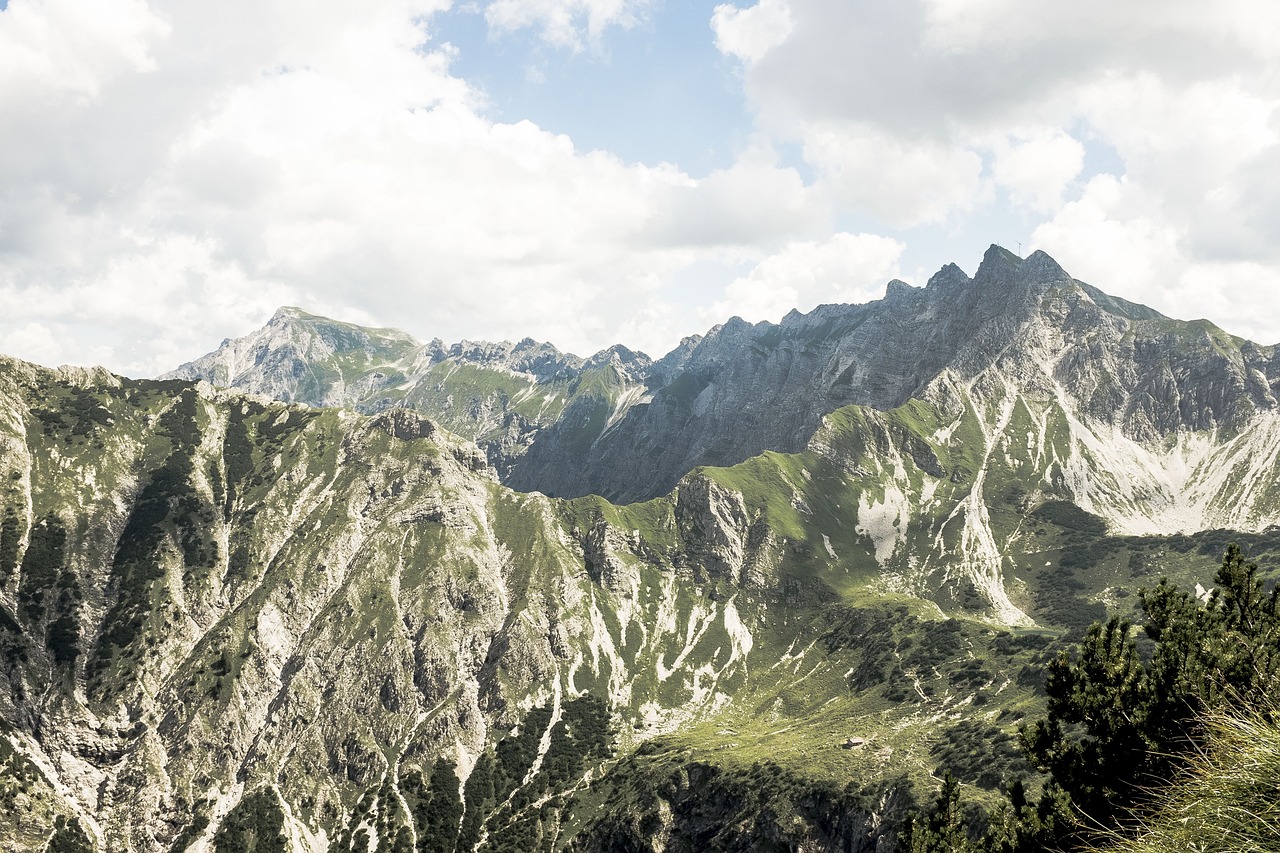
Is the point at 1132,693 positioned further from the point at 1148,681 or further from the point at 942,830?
the point at 942,830

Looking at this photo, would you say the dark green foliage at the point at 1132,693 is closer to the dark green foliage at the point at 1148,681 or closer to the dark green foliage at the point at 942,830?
the dark green foliage at the point at 1148,681

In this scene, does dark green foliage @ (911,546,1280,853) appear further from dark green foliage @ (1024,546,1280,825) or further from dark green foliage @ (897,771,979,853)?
dark green foliage @ (897,771,979,853)

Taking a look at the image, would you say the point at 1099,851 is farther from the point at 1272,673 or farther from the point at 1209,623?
the point at 1209,623

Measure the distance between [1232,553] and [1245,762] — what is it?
43766mm

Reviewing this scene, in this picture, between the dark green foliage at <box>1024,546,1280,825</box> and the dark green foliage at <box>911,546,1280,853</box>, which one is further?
the dark green foliage at <box>911,546,1280,853</box>

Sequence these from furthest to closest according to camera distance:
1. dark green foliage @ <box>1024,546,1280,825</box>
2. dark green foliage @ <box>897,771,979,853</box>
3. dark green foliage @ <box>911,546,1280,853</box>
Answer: dark green foliage @ <box>897,771,979,853</box>
dark green foliage @ <box>911,546,1280,853</box>
dark green foliage @ <box>1024,546,1280,825</box>

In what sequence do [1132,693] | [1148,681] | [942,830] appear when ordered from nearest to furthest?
[1148,681]
[1132,693]
[942,830]

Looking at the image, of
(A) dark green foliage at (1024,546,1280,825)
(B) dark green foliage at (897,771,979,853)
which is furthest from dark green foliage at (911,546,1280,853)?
(B) dark green foliage at (897,771,979,853)

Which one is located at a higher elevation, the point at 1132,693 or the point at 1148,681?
the point at 1148,681

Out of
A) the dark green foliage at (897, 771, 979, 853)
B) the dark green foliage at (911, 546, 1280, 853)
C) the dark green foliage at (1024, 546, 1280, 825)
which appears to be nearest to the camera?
the dark green foliage at (1024, 546, 1280, 825)

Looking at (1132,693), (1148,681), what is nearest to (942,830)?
(1132,693)

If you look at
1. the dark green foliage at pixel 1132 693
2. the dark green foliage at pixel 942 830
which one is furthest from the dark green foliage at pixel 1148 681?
the dark green foliage at pixel 942 830

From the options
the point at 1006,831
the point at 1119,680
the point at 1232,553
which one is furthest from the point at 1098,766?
the point at 1232,553

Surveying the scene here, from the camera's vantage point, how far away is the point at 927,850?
63.0 meters
